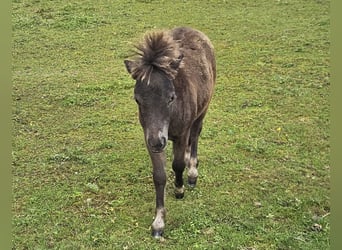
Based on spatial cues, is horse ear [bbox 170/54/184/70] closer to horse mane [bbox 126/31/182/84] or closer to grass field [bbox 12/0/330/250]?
horse mane [bbox 126/31/182/84]

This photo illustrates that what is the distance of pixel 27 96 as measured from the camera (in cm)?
758

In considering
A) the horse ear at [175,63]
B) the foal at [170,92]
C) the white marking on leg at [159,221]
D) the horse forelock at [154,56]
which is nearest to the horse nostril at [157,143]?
the foal at [170,92]

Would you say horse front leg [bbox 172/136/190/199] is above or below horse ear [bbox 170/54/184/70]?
below

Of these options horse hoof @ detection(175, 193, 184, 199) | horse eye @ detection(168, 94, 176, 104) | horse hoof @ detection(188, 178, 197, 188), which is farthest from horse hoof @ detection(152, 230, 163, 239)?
horse eye @ detection(168, 94, 176, 104)

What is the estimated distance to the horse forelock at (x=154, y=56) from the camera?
3.60m

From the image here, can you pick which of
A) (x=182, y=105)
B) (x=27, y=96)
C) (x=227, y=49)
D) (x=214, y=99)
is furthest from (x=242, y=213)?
(x=227, y=49)

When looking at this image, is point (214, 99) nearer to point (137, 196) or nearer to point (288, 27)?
point (137, 196)

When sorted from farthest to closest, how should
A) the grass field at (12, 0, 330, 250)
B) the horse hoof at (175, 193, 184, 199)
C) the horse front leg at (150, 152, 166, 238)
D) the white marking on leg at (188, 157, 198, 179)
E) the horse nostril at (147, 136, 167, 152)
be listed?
the white marking on leg at (188, 157, 198, 179), the horse hoof at (175, 193, 184, 199), the grass field at (12, 0, 330, 250), the horse front leg at (150, 152, 166, 238), the horse nostril at (147, 136, 167, 152)

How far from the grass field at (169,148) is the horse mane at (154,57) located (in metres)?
0.65

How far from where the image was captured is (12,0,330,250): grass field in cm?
427

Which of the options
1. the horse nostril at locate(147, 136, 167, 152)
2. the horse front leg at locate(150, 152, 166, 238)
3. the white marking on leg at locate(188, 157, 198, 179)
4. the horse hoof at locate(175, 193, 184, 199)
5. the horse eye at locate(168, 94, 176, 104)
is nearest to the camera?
the horse nostril at locate(147, 136, 167, 152)

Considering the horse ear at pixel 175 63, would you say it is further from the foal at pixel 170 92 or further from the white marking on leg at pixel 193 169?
the white marking on leg at pixel 193 169

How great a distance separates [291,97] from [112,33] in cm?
521

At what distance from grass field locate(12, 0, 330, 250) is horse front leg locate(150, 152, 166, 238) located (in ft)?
0.34
